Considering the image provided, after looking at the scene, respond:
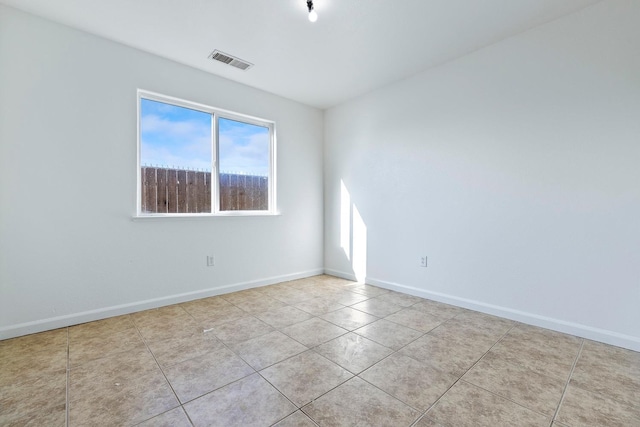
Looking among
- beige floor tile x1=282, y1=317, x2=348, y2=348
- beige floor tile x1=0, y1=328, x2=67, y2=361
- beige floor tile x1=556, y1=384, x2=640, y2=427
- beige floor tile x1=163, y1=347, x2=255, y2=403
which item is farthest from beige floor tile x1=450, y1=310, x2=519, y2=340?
beige floor tile x1=0, y1=328, x2=67, y2=361

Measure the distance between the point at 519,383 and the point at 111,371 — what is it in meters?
2.57

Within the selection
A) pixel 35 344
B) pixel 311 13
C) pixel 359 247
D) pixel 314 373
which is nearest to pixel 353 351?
pixel 314 373

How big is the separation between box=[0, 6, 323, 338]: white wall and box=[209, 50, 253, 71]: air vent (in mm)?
381

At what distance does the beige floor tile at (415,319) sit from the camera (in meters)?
2.53

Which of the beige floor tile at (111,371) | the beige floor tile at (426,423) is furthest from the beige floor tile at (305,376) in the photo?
the beige floor tile at (111,371)

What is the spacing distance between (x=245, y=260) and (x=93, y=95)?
231 cm

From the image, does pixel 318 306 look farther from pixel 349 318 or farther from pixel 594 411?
pixel 594 411

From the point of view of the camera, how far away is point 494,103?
2.78 meters

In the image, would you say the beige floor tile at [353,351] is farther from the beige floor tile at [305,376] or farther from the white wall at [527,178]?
the white wall at [527,178]

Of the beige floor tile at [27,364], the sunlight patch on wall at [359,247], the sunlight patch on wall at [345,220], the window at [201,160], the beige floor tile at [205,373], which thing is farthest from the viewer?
the sunlight patch on wall at [345,220]

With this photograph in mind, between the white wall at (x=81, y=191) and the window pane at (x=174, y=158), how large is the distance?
0.16 m

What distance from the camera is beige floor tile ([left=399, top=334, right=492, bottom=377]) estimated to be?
1903 millimetres

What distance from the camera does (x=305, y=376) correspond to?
5.83 feet

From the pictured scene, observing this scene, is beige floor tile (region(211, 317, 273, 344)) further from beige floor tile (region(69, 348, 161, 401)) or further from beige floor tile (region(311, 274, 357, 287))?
beige floor tile (region(311, 274, 357, 287))
